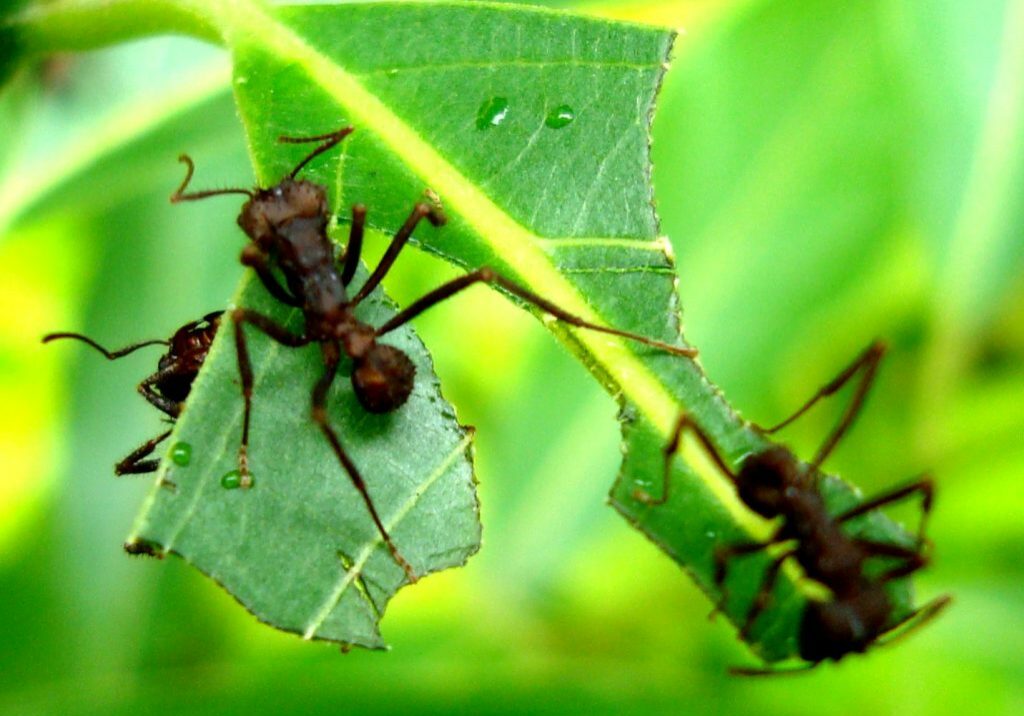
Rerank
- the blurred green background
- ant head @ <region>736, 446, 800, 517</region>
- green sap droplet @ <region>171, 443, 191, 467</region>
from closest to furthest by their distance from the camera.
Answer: green sap droplet @ <region>171, 443, 191, 467</region>
ant head @ <region>736, 446, 800, 517</region>
the blurred green background

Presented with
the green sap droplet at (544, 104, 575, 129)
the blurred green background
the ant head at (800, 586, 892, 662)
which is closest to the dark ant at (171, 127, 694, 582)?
the green sap droplet at (544, 104, 575, 129)


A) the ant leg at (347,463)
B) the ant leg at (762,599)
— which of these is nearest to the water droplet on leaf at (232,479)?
the ant leg at (347,463)

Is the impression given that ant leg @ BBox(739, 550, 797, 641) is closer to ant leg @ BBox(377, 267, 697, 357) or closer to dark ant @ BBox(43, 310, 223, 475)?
ant leg @ BBox(377, 267, 697, 357)

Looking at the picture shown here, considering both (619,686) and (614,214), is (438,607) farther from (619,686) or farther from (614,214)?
(614,214)

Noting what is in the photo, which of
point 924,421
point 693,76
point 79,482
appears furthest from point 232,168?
point 924,421

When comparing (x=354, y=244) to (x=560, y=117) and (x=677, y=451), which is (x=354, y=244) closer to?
(x=560, y=117)

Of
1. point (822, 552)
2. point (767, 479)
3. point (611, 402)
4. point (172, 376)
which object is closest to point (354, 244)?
point (172, 376)

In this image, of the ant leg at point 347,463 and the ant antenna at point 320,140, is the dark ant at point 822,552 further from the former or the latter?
the ant antenna at point 320,140
